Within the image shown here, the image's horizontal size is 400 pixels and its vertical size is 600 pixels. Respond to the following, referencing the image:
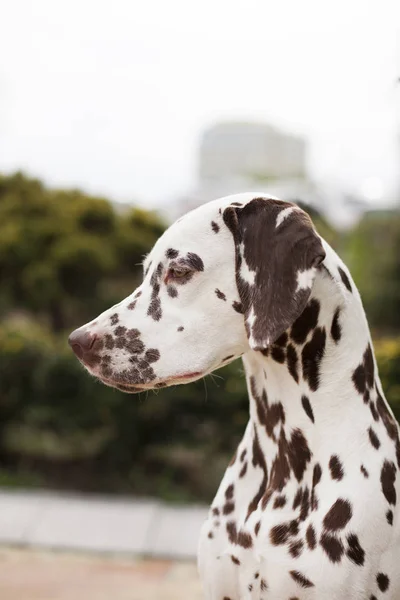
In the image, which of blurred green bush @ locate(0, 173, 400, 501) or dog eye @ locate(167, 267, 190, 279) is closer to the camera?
dog eye @ locate(167, 267, 190, 279)

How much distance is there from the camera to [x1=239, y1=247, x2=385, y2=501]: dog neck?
1.83 meters

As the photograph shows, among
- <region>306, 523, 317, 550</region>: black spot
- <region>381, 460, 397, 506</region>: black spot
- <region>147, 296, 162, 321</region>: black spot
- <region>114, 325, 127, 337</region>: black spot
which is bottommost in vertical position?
<region>306, 523, 317, 550</region>: black spot

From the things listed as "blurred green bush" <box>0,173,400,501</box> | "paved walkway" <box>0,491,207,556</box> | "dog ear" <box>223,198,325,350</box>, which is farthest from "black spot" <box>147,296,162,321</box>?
"blurred green bush" <box>0,173,400,501</box>

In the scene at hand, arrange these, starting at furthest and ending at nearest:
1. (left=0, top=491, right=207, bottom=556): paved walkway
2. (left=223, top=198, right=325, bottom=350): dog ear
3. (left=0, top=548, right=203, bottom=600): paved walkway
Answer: (left=0, top=491, right=207, bottom=556): paved walkway → (left=0, top=548, right=203, bottom=600): paved walkway → (left=223, top=198, right=325, bottom=350): dog ear

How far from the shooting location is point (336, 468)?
181cm

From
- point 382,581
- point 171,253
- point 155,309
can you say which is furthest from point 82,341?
point 382,581

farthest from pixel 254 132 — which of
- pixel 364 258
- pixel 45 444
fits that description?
pixel 45 444

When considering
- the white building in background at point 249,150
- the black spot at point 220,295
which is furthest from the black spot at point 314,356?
the white building in background at point 249,150

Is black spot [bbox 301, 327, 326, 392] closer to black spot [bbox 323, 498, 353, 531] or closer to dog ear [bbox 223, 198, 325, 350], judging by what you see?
dog ear [bbox 223, 198, 325, 350]

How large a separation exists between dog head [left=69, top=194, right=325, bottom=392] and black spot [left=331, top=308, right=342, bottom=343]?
20 centimetres

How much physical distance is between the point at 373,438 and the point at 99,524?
369 cm

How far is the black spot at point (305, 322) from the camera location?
5.95ft

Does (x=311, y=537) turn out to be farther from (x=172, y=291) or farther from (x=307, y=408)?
(x=172, y=291)

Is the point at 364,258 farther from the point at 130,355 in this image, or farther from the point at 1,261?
the point at 130,355
